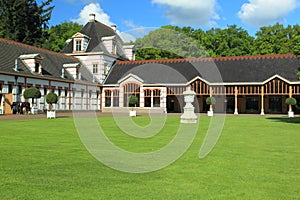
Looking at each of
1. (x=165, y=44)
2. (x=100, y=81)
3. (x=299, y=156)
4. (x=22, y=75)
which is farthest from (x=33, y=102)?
(x=299, y=156)

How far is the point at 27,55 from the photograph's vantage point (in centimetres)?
3203

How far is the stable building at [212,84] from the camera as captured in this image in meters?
36.6

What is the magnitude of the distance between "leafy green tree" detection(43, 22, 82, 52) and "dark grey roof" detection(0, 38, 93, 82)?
1421cm

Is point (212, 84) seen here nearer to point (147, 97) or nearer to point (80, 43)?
point (147, 97)

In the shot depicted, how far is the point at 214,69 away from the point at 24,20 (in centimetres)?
2882

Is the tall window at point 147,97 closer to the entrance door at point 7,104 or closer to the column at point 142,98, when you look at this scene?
the column at point 142,98

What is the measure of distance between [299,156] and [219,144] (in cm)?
268

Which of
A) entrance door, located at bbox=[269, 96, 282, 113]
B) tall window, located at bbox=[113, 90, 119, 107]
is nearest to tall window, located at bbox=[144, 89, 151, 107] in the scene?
tall window, located at bbox=[113, 90, 119, 107]

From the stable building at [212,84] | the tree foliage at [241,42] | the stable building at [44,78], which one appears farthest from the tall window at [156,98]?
the tree foliage at [241,42]

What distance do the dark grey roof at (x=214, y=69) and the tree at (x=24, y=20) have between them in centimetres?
1538

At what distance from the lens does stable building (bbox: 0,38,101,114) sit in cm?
2912

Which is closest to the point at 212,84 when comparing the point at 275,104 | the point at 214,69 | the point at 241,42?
the point at 214,69

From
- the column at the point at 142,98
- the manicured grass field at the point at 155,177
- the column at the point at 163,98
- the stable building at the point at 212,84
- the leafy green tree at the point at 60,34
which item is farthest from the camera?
the leafy green tree at the point at 60,34

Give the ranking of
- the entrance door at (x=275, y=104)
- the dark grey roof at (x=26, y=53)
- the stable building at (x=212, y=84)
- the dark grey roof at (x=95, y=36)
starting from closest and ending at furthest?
the dark grey roof at (x=26, y=53) < the stable building at (x=212, y=84) < the entrance door at (x=275, y=104) < the dark grey roof at (x=95, y=36)
